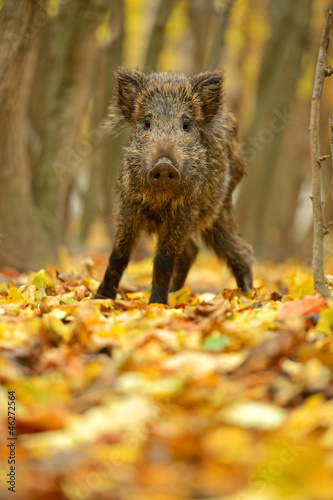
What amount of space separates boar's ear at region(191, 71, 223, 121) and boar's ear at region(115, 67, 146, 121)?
46cm

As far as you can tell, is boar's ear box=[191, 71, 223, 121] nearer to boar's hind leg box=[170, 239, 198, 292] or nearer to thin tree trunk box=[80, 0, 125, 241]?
boar's hind leg box=[170, 239, 198, 292]

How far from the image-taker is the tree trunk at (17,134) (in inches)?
247

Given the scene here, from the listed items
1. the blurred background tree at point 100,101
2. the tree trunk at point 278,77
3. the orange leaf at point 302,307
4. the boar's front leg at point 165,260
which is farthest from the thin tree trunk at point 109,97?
the orange leaf at point 302,307

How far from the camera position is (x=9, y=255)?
7266 mm

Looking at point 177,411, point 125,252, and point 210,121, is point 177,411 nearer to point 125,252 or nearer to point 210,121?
point 125,252

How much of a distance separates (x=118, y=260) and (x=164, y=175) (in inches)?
41.0

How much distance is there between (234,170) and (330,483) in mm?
4545

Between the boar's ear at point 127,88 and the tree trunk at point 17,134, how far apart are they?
1518 mm

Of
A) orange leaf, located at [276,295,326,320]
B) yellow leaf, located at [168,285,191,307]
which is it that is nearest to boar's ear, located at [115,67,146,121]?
yellow leaf, located at [168,285,191,307]

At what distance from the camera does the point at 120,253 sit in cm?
512

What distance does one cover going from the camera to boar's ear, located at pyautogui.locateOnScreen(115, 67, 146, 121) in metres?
5.29

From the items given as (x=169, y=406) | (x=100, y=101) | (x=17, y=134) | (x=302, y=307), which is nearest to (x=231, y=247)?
(x=302, y=307)

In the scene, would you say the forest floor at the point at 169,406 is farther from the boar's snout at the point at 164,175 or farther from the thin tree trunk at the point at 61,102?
the thin tree trunk at the point at 61,102

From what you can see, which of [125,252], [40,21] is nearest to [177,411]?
[125,252]
